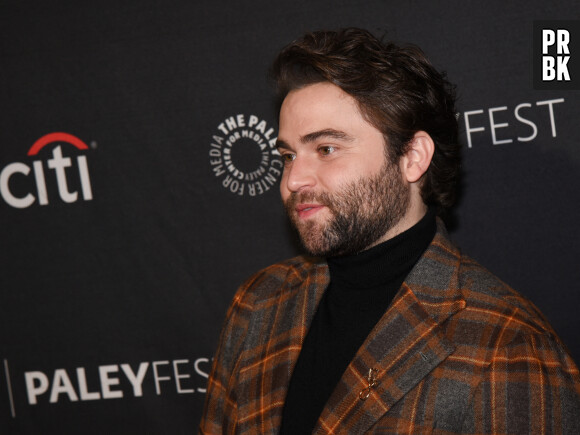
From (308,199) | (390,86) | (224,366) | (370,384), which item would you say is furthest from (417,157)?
(224,366)

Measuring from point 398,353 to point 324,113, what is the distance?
1.76 ft

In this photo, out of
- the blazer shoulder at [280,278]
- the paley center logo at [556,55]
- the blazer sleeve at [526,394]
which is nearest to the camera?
the blazer sleeve at [526,394]

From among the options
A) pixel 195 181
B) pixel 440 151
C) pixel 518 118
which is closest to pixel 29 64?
pixel 195 181

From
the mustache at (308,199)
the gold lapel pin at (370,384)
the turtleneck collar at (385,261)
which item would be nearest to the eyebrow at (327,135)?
the mustache at (308,199)

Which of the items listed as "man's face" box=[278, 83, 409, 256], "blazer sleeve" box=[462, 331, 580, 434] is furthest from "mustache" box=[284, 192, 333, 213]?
"blazer sleeve" box=[462, 331, 580, 434]

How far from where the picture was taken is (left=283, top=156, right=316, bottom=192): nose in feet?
4.42

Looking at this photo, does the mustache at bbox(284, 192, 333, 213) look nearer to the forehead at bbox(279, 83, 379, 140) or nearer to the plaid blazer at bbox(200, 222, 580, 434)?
the forehead at bbox(279, 83, 379, 140)

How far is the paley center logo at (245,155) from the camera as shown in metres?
1.82

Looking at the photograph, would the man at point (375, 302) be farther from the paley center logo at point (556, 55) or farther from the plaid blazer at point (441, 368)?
the paley center logo at point (556, 55)

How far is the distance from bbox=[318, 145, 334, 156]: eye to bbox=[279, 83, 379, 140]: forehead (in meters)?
0.04

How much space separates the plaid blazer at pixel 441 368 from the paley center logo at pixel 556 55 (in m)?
0.57

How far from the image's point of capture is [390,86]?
1.42 m

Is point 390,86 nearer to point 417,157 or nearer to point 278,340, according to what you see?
point 417,157

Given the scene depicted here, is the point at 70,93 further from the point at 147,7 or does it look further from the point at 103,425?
the point at 103,425
